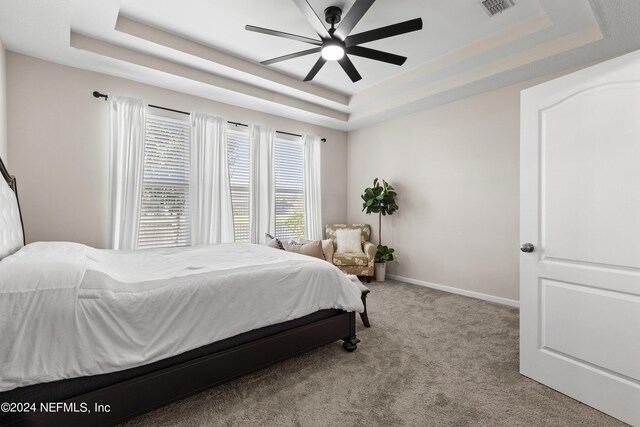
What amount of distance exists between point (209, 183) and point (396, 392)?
10.9 feet

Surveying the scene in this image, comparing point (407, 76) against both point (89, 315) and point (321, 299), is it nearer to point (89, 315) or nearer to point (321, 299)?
point (321, 299)

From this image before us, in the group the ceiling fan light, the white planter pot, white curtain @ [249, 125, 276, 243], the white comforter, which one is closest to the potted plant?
the white planter pot

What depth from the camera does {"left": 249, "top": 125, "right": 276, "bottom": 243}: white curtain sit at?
4.43 m

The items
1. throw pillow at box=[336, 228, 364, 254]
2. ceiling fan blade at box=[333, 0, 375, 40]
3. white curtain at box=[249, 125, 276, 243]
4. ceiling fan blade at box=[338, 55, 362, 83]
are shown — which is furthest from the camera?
throw pillow at box=[336, 228, 364, 254]

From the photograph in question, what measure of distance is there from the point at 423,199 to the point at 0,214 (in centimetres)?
462

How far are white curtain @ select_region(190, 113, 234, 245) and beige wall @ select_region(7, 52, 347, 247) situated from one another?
72 cm

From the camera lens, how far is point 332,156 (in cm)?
558

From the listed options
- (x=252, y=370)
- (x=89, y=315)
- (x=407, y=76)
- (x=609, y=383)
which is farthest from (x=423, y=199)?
(x=89, y=315)

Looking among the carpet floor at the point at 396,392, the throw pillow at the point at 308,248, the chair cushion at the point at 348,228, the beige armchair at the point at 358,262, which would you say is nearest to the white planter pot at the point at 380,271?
the beige armchair at the point at 358,262

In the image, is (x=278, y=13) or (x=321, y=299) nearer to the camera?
(x=321, y=299)

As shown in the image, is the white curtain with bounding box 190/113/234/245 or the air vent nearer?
the air vent

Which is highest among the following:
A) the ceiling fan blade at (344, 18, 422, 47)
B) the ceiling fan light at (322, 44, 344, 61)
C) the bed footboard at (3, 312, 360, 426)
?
the ceiling fan light at (322, 44, 344, 61)

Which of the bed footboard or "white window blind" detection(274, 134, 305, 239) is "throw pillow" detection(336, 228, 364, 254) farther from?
the bed footboard

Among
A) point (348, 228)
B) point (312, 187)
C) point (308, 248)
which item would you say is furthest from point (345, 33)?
point (348, 228)
